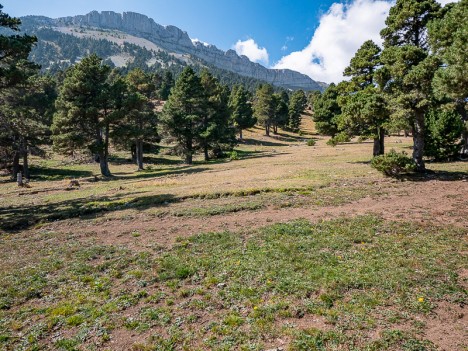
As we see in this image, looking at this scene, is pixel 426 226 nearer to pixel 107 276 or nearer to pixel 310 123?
pixel 107 276

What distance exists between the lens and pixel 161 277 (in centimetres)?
948

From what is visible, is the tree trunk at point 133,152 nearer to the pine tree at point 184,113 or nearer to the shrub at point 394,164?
the pine tree at point 184,113

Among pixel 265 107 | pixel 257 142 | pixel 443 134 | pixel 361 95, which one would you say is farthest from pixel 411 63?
pixel 265 107

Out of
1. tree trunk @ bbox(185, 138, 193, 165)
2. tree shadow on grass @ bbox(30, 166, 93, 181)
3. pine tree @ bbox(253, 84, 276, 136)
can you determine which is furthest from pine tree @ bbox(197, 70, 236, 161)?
pine tree @ bbox(253, 84, 276, 136)

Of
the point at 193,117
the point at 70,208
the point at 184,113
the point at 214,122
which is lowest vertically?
the point at 70,208

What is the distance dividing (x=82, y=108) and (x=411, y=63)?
33.2 meters

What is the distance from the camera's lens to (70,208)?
791 inches

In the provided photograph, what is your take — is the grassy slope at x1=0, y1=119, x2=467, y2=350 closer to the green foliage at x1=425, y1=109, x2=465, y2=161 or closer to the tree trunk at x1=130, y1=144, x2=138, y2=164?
the green foliage at x1=425, y1=109, x2=465, y2=161

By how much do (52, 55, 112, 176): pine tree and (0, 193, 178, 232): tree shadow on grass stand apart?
14721 mm

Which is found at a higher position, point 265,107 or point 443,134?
point 265,107

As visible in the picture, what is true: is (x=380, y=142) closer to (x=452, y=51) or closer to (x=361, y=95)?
(x=361, y=95)

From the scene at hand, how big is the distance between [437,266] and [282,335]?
579 cm

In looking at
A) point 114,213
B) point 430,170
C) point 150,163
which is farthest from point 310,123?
point 114,213

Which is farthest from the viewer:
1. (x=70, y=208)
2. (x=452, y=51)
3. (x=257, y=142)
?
(x=257, y=142)
